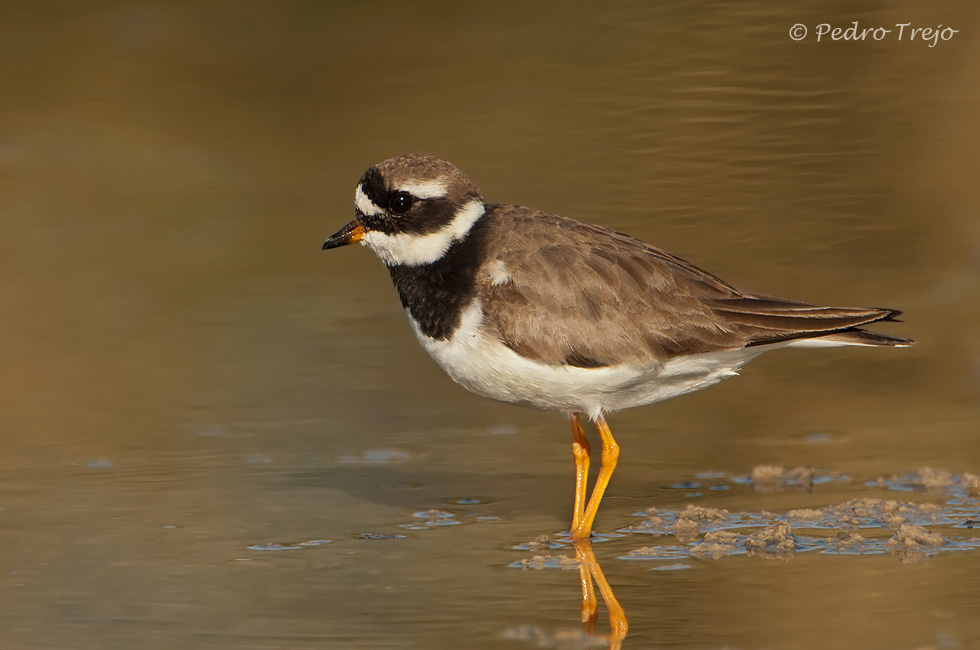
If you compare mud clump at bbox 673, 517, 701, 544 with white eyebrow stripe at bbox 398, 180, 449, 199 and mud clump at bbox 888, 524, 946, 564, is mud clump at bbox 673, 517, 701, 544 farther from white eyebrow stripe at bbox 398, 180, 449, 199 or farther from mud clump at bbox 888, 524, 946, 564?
white eyebrow stripe at bbox 398, 180, 449, 199

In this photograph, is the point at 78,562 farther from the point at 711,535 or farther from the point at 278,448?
the point at 711,535

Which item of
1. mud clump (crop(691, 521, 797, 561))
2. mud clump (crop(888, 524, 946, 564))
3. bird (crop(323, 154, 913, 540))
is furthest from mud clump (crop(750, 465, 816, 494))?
mud clump (crop(888, 524, 946, 564))

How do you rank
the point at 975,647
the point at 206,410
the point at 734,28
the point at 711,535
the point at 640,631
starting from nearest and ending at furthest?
→ the point at 975,647
the point at 640,631
the point at 711,535
the point at 206,410
the point at 734,28

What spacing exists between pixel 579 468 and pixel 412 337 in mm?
3179

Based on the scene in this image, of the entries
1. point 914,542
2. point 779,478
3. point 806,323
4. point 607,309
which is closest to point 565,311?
point 607,309

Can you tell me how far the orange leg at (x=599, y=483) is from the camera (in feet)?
22.4

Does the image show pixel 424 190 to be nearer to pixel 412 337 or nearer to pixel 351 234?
pixel 351 234

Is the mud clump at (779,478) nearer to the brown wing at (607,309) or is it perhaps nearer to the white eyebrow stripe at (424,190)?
the brown wing at (607,309)

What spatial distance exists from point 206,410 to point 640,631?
4283 mm

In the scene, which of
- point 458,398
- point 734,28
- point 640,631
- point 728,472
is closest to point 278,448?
point 458,398

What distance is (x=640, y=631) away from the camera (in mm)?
5520

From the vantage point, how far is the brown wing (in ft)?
22.5

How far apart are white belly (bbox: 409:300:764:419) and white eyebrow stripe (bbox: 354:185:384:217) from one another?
72cm

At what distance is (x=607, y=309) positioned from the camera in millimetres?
6984
